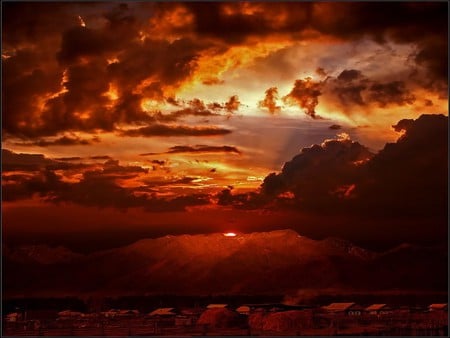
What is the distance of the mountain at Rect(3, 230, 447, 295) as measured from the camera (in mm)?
12523

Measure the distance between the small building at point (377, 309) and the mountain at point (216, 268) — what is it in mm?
242

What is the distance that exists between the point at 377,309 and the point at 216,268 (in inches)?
77.5

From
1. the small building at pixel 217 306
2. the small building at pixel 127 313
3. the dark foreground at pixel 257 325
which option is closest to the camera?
the dark foreground at pixel 257 325

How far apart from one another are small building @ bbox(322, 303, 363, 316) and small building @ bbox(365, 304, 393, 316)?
0.10 m

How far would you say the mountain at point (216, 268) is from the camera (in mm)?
Answer: 12523

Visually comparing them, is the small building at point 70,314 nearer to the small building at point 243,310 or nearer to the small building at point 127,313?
the small building at point 127,313

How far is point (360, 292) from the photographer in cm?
1257

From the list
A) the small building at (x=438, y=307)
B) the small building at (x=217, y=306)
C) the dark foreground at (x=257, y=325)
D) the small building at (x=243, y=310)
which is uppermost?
the small building at (x=217, y=306)

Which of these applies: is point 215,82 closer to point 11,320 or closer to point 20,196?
point 20,196

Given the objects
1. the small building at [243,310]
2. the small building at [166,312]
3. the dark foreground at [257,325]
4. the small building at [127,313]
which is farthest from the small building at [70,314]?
the small building at [243,310]

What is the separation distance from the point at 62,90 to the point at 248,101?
2.25 m

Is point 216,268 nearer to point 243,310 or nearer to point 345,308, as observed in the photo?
point 243,310

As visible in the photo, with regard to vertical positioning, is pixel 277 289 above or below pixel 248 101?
below

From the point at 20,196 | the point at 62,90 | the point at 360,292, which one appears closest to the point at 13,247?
the point at 20,196
